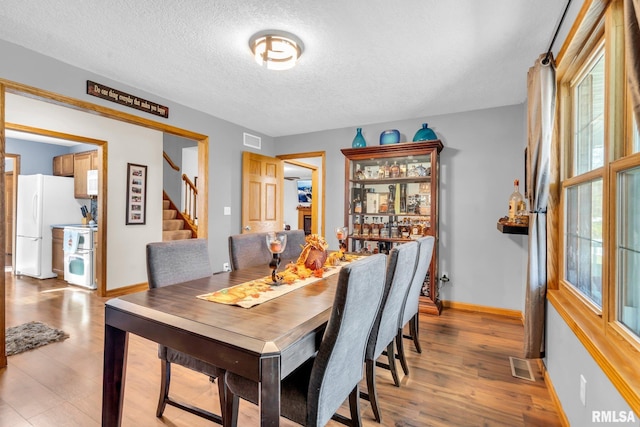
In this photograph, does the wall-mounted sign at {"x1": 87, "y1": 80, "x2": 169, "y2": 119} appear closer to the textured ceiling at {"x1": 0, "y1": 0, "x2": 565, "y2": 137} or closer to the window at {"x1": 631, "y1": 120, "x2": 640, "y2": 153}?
the textured ceiling at {"x1": 0, "y1": 0, "x2": 565, "y2": 137}

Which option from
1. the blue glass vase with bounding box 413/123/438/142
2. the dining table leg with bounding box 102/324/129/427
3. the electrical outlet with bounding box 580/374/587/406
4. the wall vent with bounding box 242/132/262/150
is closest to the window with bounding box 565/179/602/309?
the electrical outlet with bounding box 580/374/587/406

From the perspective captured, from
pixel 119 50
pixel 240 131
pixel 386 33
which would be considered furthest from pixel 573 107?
pixel 240 131

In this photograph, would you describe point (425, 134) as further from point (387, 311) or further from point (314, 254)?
point (387, 311)

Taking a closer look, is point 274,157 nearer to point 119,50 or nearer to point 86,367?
point 119,50

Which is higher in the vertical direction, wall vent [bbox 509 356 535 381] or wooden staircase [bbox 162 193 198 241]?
wooden staircase [bbox 162 193 198 241]

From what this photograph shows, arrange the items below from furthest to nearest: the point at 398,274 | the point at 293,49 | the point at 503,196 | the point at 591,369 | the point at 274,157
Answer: the point at 274,157
the point at 503,196
the point at 293,49
the point at 398,274
the point at 591,369

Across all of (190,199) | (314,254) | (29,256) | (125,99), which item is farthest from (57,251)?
(314,254)

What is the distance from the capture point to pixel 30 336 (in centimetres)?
271

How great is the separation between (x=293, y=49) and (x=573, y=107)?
193 centimetres

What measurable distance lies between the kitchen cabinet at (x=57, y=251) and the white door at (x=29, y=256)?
0.16m

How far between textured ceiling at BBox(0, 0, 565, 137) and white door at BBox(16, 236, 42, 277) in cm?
394

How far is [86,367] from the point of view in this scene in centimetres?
226

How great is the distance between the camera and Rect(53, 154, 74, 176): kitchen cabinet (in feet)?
17.5

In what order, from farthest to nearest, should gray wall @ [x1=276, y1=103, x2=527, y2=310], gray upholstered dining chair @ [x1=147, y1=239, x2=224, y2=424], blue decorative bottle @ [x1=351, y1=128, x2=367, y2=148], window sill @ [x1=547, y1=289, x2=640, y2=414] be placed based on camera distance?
blue decorative bottle @ [x1=351, y1=128, x2=367, y2=148], gray wall @ [x1=276, y1=103, x2=527, y2=310], gray upholstered dining chair @ [x1=147, y1=239, x2=224, y2=424], window sill @ [x1=547, y1=289, x2=640, y2=414]
